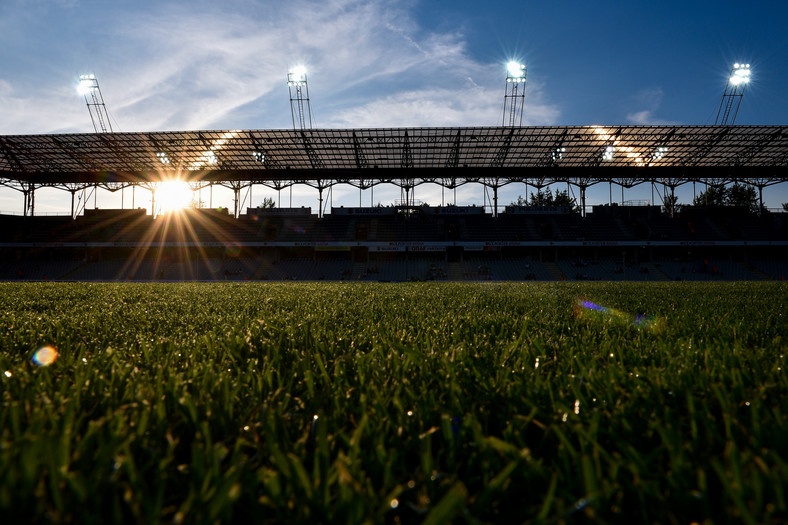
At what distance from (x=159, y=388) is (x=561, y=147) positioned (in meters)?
38.0

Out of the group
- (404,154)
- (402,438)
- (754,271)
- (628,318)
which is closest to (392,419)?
(402,438)

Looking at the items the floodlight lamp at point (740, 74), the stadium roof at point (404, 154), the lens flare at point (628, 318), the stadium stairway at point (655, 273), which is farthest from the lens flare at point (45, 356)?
the floodlight lamp at point (740, 74)

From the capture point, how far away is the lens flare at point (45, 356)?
6.25 ft

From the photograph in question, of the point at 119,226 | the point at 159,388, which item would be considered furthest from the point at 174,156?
the point at 159,388

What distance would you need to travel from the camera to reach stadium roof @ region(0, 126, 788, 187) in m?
31.6

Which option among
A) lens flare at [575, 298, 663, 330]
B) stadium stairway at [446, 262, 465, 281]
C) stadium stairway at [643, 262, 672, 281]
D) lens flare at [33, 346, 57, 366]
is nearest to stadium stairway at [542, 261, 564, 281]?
stadium stairway at [643, 262, 672, 281]

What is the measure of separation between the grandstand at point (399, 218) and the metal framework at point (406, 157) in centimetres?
18

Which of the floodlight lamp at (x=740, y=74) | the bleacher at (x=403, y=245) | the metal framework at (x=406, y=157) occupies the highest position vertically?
the floodlight lamp at (x=740, y=74)

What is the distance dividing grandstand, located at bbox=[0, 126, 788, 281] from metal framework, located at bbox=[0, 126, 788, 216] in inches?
7.2

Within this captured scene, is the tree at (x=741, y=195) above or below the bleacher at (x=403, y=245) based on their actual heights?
above

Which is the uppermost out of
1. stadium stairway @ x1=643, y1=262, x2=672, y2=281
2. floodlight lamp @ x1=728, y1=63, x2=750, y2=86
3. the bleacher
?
floodlight lamp @ x1=728, y1=63, x2=750, y2=86

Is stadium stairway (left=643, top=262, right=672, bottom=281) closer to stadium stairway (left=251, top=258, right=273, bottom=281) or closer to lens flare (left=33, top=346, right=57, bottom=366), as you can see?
stadium stairway (left=251, top=258, right=273, bottom=281)

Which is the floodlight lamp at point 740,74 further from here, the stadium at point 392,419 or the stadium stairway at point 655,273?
the stadium at point 392,419

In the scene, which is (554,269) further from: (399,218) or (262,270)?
(262,270)
